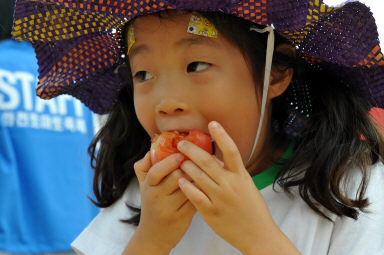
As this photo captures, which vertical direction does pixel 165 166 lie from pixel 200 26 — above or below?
below

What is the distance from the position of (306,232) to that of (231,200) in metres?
0.29

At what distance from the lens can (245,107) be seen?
1270 mm

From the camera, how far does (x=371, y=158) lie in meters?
1.33

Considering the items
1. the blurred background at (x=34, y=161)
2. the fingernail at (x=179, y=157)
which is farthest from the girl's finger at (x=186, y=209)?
the blurred background at (x=34, y=161)

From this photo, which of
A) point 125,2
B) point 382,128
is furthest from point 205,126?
point 382,128

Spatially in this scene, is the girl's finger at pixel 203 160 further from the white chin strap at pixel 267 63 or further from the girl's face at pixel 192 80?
the white chin strap at pixel 267 63

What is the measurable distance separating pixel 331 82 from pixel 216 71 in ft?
1.18

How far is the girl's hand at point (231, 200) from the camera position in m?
1.08

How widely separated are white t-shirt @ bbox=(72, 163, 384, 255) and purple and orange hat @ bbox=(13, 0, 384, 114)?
0.91ft

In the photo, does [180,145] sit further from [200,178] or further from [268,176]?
[268,176]

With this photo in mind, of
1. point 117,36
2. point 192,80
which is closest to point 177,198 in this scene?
point 192,80

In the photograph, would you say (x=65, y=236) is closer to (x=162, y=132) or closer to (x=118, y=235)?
(x=118, y=235)

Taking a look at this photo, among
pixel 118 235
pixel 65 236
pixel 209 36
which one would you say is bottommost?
pixel 65 236

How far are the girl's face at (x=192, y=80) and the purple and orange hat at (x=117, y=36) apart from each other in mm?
69
